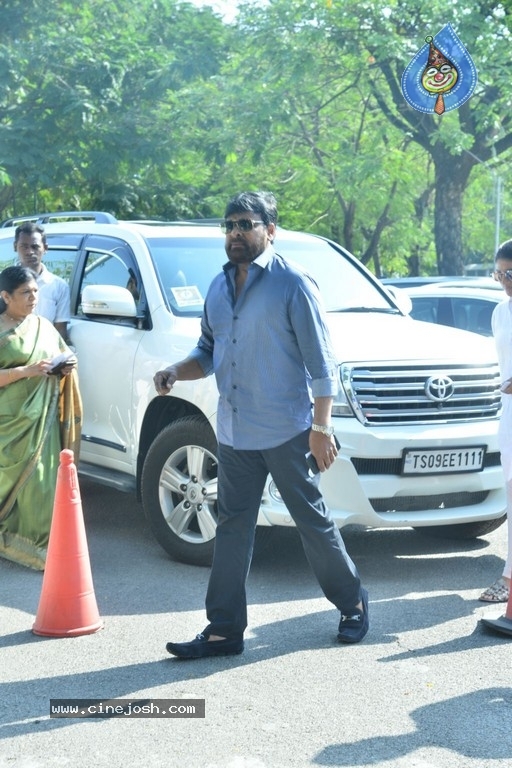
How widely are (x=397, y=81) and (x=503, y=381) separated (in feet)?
66.1

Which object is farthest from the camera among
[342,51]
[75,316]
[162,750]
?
[342,51]

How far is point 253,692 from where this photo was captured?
454cm

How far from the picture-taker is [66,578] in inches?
211

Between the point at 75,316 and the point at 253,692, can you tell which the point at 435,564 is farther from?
the point at 75,316

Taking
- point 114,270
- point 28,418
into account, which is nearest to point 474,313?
point 114,270

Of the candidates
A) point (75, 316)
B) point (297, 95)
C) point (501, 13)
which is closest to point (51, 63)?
point (297, 95)

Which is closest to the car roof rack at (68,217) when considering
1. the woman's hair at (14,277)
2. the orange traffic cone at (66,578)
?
the woman's hair at (14,277)

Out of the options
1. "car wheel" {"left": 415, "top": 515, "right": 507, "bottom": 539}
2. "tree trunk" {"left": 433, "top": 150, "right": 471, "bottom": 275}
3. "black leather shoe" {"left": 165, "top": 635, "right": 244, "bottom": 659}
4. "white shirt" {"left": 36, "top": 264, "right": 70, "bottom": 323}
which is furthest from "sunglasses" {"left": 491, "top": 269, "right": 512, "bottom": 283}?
"tree trunk" {"left": 433, "top": 150, "right": 471, "bottom": 275}

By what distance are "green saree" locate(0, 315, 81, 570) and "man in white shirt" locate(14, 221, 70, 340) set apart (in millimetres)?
745

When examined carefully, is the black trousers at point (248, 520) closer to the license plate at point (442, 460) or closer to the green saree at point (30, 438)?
the license plate at point (442, 460)

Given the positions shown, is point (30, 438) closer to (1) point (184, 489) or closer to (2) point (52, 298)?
(1) point (184, 489)

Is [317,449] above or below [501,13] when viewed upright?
below

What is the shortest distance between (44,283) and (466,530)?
10.0ft

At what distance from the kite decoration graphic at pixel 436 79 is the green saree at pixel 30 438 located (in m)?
8.59
